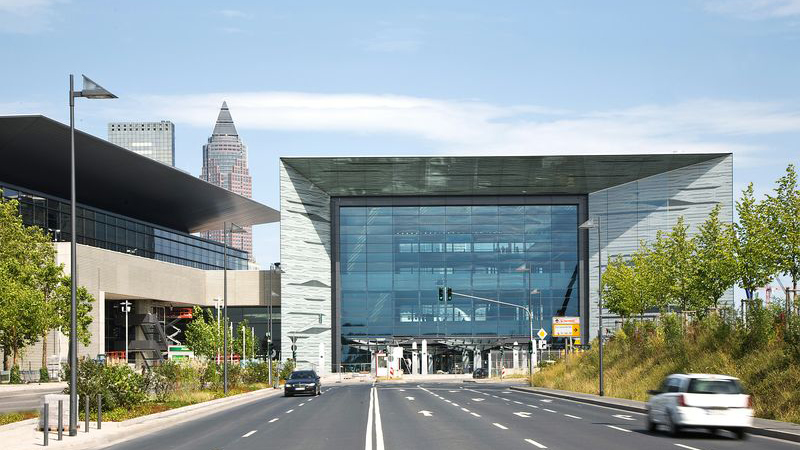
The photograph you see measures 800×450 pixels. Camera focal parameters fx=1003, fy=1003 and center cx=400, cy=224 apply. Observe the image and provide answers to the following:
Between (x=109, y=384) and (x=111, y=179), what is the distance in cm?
6083

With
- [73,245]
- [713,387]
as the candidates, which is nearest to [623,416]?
[713,387]

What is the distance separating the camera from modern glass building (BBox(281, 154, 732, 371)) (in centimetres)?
10838

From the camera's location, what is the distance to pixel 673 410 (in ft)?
81.6

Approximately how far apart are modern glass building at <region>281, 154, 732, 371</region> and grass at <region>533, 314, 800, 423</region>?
42.8 metres

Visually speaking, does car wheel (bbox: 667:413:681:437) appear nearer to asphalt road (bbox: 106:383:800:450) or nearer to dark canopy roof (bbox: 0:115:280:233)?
asphalt road (bbox: 106:383:800:450)

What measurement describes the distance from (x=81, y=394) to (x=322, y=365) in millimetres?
76483

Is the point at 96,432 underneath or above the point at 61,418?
underneath

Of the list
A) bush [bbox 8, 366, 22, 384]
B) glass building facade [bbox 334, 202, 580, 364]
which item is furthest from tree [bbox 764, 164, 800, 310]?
glass building facade [bbox 334, 202, 580, 364]

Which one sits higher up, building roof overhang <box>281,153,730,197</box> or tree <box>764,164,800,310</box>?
building roof overhang <box>281,153,730,197</box>

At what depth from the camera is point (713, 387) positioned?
2425 cm

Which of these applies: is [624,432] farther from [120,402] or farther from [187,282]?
[187,282]

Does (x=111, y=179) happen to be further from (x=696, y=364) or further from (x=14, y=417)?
(x=696, y=364)

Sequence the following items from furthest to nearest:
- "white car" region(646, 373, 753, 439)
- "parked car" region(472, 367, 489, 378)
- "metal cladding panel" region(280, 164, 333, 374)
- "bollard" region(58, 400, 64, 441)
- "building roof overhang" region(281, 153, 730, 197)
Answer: "metal cladding panel" region(280, 164, 333, 374), "building roof overhang" region(281, 153, 730, 197), "parked car" region(472, 367, 489, 378), "white car" region(646, 373, 753, 439), "bollard" region(58, 400, 64, 441)

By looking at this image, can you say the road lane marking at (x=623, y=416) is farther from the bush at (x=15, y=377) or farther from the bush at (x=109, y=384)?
the bush at (x=15, y=377)
